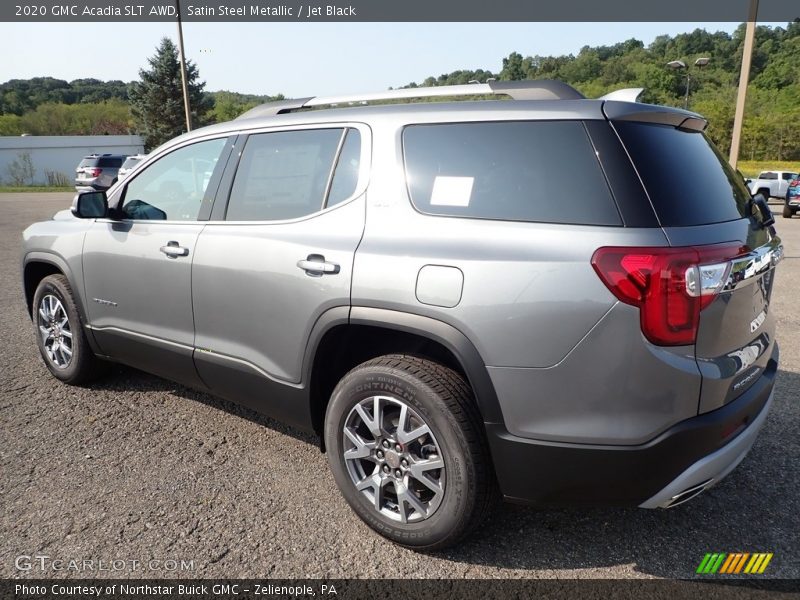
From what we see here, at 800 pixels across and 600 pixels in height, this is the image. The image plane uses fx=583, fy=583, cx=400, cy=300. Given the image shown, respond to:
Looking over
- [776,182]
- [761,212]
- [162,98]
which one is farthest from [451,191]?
[162,98]

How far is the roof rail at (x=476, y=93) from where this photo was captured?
2.37 m

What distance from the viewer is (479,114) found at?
7.74ft

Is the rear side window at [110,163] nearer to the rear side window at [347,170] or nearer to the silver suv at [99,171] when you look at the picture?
the silver suv at [99,171]

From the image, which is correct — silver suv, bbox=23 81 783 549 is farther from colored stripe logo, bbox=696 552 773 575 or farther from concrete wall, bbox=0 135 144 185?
concrete wall, bbox=0 135 144 185

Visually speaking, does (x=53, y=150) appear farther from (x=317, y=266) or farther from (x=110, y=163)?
(x=317, y=266)

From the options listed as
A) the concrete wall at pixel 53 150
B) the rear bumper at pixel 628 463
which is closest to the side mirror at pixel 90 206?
the rear bumper at pixel 628 463

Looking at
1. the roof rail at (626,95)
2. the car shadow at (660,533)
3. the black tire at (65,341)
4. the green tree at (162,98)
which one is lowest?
the car shadow at (660,533)

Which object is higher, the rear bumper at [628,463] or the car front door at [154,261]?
the car front door at [154,261]

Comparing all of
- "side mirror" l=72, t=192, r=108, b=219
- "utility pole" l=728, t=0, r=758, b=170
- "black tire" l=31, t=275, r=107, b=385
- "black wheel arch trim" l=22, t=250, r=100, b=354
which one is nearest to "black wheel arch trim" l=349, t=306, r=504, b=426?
"side mirror" l=72, t=192, r=108, b=219

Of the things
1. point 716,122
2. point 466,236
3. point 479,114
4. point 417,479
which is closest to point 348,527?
point 417,479

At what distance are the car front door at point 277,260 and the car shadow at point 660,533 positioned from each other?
1068 mm

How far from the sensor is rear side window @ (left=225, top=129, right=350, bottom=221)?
2.79 metres

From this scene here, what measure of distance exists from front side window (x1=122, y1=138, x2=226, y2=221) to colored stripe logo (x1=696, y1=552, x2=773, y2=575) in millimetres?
3006

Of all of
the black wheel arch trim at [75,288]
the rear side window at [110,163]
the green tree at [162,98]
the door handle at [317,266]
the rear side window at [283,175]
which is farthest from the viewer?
the green tree at [162,98]
